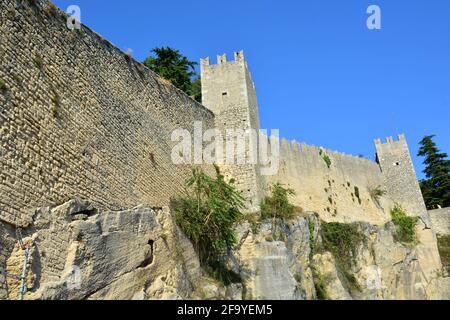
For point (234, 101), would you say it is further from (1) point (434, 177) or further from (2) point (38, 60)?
(1) point (434, 177)

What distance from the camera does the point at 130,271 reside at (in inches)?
428

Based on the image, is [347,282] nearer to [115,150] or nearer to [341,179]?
[341,179]

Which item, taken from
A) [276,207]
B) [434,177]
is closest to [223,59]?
[276,207]

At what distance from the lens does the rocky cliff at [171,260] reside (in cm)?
922

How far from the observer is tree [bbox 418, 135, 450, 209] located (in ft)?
114

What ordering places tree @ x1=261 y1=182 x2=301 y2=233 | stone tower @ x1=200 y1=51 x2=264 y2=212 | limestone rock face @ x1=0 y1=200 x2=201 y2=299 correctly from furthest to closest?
stone tower @ x1=200 y1=51 x2=264 y2=212 < tree @ x1=261 y1=182 x2=301 y2=233 < limestone rock face @ x1=0 y1=200 x2=201 y2=299

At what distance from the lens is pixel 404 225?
91.9 feet

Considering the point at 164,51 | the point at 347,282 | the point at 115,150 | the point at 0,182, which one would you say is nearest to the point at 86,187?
the point at 115,150

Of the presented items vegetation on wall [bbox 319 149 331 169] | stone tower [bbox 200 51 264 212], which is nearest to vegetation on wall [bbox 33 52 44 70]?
stone tower [bbox 200 51 264 212]

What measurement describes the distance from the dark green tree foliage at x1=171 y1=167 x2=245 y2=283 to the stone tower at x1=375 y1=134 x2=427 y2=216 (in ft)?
56.8

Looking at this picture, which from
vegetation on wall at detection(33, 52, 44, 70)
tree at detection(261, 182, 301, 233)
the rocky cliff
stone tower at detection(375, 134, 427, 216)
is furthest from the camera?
stone tower at detection(375, 134, 427, 216)

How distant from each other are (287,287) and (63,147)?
859cm

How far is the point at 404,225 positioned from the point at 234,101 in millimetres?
13737

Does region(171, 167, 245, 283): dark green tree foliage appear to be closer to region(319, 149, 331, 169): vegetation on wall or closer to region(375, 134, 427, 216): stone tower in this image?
region(319, 149, 331, 169): vegetation on wall
